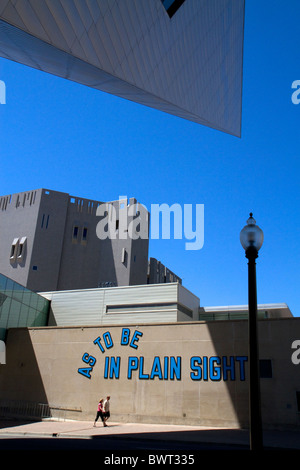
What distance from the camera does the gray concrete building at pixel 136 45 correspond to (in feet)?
35.9

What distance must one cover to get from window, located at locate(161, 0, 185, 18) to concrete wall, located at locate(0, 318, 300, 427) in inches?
644

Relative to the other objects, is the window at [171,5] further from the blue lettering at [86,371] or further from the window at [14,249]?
the window at [14,249]

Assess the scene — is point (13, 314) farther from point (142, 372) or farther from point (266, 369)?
point (266, 369)

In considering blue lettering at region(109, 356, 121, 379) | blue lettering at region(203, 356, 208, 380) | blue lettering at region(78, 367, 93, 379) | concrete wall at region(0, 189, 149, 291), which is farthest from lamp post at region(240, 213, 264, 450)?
concrete wall at region(0, 189, 149, 291)

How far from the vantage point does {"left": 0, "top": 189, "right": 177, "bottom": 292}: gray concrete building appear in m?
47.8

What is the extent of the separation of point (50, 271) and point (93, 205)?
1143 cm

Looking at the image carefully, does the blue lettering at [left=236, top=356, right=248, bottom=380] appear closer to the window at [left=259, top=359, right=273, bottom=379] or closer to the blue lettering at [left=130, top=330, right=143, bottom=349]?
the window at [left=259, top=359, right=273, bottom=379]

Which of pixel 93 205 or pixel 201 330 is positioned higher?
pixel 93 205

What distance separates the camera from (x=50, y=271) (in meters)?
47.7

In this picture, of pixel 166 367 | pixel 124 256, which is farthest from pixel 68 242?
pixel 166 367

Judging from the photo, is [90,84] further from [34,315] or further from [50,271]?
[50,271]

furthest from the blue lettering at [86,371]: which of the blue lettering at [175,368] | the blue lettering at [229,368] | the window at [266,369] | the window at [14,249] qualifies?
the window at [14,249]

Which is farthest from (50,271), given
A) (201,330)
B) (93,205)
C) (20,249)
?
(201,330)

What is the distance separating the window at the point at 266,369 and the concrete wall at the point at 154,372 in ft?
0.57
